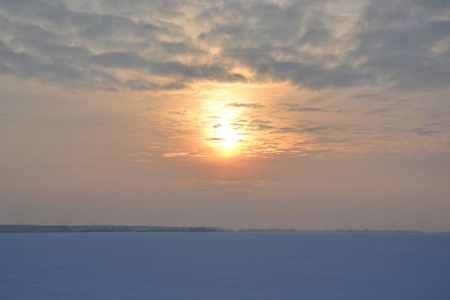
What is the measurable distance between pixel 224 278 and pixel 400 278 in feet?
61.8

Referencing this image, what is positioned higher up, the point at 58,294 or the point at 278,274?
the point at 278,274

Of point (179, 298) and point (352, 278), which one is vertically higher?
point (352, 278)

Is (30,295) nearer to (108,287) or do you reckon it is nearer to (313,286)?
(108,287)

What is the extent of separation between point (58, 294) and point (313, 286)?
22825 millimetres

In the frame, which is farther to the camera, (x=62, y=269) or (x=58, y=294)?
(x=62, y=269)

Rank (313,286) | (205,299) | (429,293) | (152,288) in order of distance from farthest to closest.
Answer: (313,286)
(152,288)
(429,293)
(205,299)

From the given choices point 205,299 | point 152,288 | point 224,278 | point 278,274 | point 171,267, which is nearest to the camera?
point 205,299

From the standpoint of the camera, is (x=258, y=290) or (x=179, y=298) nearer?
(x=179, y=298)

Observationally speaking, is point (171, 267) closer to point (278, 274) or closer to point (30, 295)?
point (278, 274)

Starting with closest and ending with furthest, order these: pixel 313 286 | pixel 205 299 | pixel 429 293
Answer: pixel 205 299 < pixel 429 293 < pixel 313 286

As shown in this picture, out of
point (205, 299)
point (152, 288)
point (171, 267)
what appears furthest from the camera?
point (171, 267)

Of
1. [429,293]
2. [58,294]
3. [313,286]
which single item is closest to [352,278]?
[313,286]

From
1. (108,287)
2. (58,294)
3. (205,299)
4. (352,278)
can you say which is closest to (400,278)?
(352,278)

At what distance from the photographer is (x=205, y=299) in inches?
1599
